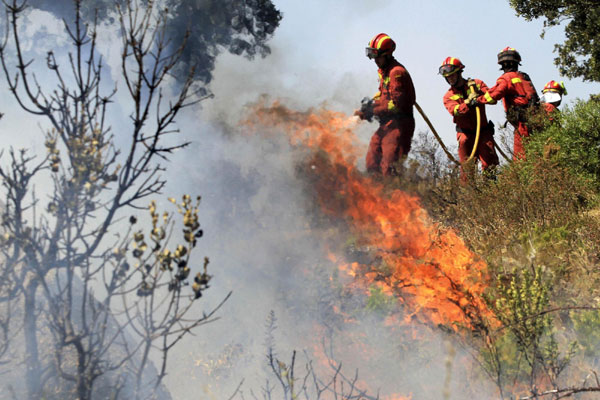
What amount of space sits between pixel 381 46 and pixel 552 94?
4578 mm

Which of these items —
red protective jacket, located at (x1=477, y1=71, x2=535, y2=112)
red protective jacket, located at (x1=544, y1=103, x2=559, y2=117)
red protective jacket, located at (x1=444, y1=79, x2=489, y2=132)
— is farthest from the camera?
red protective jacket, located at (x1=477, y1=71, x2=535, y2=112)

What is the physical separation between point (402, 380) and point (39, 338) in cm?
397

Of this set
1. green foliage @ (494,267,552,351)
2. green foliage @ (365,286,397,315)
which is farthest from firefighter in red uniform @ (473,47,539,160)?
green foliage @ (494,267,552,351)

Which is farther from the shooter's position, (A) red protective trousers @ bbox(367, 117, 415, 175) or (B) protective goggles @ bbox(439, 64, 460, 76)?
(B) protective goggles @ bbox(439, 64, 460, 76)

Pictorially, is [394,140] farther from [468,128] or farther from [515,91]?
[515,91]

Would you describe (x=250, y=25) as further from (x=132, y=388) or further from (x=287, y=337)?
(x=132, y=388)

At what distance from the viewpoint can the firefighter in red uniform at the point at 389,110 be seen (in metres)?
8.82

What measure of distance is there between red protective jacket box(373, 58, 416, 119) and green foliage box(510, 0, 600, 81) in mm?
4853

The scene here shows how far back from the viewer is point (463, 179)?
10180 millimetres

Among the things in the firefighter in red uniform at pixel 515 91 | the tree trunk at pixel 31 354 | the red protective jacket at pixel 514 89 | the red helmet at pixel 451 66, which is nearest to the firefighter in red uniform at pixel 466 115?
the red helmet at pixel 451 66

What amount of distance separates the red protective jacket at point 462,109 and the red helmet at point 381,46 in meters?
1.83

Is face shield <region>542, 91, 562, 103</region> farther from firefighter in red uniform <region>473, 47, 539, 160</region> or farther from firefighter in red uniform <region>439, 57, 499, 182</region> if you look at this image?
firefighter in red uniform <region>439, 57, 499, 182</region>

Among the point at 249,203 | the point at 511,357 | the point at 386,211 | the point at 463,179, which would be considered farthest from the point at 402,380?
the point at 463,179

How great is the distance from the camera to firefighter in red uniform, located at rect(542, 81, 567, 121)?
11.2 meters
